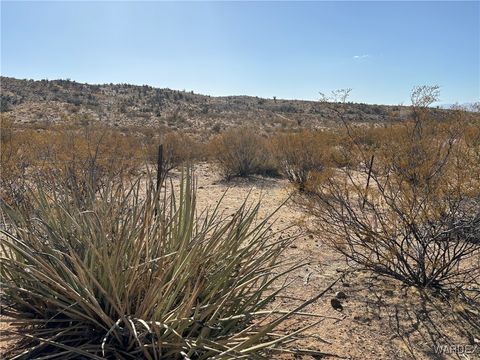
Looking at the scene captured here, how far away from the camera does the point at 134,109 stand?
42.2 meters

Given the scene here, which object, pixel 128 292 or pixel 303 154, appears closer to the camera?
pixel 128 292

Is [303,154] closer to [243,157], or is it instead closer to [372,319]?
[243,157]

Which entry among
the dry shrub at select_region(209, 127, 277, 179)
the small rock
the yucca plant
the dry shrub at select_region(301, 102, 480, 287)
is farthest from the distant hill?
the yucca plant

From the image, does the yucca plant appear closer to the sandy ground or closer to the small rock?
the sandy ground

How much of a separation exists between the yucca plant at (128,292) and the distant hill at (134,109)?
25700mm

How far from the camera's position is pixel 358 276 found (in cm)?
502

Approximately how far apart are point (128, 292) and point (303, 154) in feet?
33.5

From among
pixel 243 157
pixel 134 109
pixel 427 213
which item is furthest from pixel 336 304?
pixel 134 109

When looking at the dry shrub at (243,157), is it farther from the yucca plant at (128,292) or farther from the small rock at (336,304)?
the yucca plant at (128,292)

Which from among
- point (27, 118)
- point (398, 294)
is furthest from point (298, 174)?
point (27, 118)

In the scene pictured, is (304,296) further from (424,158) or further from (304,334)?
(424,158)

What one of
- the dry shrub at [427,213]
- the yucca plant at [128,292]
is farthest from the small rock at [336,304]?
the yucca plant at [128,292]

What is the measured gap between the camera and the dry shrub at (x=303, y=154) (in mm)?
11867

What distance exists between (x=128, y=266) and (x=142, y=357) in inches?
23.6
